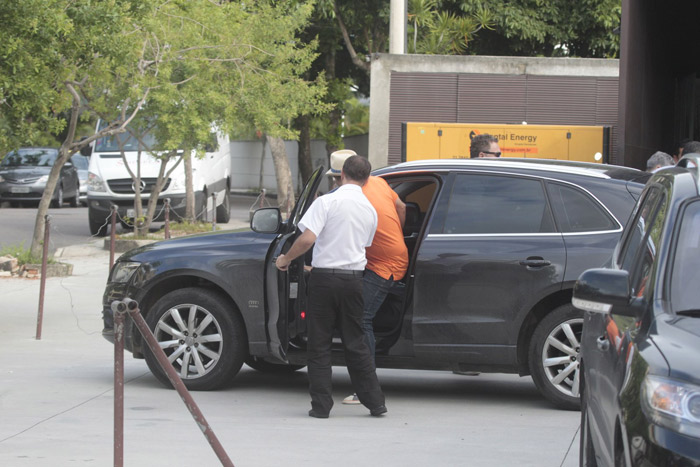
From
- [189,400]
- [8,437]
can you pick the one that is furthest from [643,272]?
[8,437]

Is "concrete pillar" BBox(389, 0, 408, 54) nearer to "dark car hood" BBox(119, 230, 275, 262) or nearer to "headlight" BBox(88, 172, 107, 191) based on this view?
"headlight" BBox(88, 172, 107, 191)

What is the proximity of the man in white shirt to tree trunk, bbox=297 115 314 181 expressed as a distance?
2610cm

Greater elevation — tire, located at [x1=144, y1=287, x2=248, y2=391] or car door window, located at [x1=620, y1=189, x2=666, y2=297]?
car door window, located at [x1=620, y1=189, x2=666, y2=297]

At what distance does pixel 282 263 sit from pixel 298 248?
0.59 ft

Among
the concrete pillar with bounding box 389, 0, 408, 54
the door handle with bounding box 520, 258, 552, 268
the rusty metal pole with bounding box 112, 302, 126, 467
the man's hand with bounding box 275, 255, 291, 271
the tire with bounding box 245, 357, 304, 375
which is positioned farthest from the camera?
the concrete pillar with bounding box 389, 0, 408, 54

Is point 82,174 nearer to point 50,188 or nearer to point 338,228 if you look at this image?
point 50,188

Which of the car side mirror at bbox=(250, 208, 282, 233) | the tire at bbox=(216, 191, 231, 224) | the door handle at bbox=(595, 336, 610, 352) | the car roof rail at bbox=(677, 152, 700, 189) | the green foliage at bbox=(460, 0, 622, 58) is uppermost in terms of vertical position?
the green foliage at bbox=(460, 0, 622, 58)

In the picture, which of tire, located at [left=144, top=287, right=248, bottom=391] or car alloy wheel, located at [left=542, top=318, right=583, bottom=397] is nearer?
car alloy wheel, located at [left=542, top=318, right=583, bottom=397]

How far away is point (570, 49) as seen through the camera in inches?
1099

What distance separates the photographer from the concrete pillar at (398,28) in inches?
738

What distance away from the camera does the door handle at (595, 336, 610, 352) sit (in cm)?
423

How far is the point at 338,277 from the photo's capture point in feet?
22.4

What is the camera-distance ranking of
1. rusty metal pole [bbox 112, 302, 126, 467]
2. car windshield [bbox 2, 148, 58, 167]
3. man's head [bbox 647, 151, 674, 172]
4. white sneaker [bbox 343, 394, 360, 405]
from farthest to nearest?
car windshield [bbox 2, 148, 58, 167], man's head [bbox 647, 151, 674, 172], white sneaker [bbox 343, 394, 360, 405], rusty metal pole [bbox 112, 302, 126, 467]

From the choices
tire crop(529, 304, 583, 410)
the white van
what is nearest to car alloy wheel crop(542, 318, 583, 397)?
tire crop(529, 304, 583, 410)
